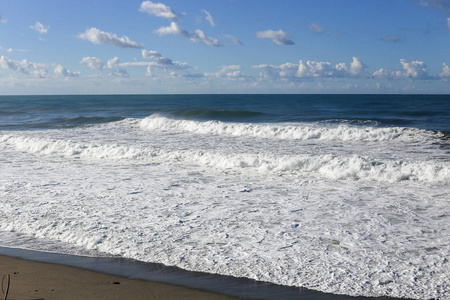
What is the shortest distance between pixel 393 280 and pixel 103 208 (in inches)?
194

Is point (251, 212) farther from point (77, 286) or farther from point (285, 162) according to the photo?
point (285, 162)

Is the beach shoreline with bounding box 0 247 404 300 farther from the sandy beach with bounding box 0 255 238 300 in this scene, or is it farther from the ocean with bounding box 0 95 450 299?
the ocean with bounding box 0 95 450 299

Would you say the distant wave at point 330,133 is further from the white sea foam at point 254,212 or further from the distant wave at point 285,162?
the distant wave at point 285,162

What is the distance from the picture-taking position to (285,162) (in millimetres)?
10922

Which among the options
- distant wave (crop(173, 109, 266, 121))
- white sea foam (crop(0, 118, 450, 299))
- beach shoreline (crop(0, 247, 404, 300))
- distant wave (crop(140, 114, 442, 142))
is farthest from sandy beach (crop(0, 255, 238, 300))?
distant wave (crop(173, 109, 266, 121))

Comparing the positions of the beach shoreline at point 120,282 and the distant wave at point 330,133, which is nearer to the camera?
the beach shoreline at point 120,282

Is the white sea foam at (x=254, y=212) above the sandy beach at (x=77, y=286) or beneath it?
above

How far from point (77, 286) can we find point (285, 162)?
7510 millimetres

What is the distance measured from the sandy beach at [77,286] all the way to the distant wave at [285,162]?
21.8 feet

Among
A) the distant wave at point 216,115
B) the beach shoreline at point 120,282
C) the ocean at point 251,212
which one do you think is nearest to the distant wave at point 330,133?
the ocean at point 251,212

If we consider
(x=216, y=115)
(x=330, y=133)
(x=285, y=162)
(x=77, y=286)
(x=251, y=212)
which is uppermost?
(x=216, y=115)

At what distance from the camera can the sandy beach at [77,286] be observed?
13.1ft

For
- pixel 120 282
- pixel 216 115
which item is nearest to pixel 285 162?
pixel 120 282

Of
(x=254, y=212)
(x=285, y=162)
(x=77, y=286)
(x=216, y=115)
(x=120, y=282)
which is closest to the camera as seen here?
(x=77, y=286)
